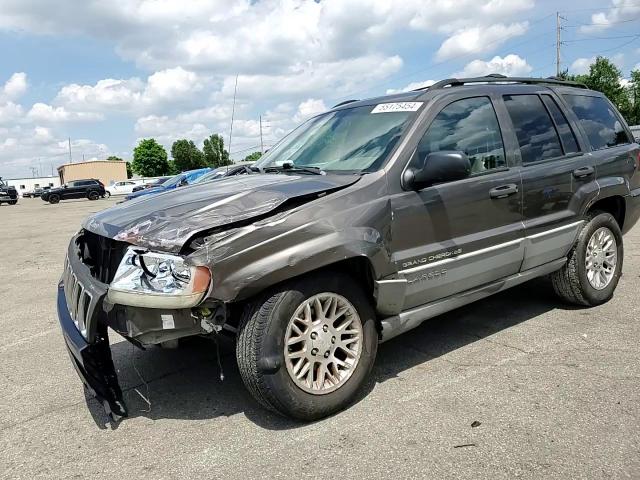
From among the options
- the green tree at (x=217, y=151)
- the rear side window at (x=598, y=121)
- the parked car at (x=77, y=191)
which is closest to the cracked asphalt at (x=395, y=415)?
the rear side window at (x=598, y=121)

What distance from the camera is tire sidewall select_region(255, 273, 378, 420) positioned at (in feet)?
9.38

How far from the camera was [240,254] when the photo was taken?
2.76m

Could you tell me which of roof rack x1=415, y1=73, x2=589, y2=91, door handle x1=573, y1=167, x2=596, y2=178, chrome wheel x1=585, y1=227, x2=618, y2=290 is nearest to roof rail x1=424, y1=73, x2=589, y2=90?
roof rack x1=415, y1=73, x2=589, y2=91

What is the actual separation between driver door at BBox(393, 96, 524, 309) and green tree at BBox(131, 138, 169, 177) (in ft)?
316

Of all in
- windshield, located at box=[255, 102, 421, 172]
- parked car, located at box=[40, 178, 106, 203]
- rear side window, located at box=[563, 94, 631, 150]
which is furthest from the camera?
parked car, located at box=[40, 178, 106, 203]

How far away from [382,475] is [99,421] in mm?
1767

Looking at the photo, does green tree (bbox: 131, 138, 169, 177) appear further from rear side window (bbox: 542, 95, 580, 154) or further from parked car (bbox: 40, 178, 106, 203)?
rear side window (bbox: 542, 95, 580, 154)

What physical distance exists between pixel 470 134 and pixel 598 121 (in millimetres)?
1915

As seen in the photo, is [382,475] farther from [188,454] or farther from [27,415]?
[27,415]

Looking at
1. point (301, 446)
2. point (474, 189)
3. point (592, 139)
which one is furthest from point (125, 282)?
point (592, 139)

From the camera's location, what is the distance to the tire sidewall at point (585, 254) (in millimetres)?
4621

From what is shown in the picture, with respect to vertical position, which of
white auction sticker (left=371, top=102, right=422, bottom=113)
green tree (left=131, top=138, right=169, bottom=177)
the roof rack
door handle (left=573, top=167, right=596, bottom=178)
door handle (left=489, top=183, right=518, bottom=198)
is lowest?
door handle (left=489, top=183, right=518, bottom=198)

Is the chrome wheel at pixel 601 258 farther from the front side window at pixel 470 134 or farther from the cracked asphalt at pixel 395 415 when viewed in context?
the front side window at pixel 470 134

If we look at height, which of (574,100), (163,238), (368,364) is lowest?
(368,364)
